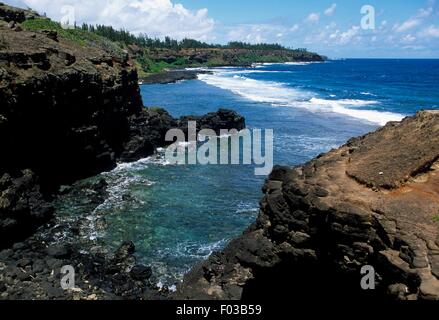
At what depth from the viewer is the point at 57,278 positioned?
1972 cm

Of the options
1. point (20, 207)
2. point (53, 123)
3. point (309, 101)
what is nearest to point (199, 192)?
point (53, 123)

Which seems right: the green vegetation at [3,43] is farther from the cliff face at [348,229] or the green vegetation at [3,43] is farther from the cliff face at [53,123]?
the cliff face at [348,229]

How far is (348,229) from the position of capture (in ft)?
40.7

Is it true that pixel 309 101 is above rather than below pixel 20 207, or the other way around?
above

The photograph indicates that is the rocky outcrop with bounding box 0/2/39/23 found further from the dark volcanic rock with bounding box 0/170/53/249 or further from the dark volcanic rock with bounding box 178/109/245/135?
the dark volcanic rock with bounding box 0/170/53/249

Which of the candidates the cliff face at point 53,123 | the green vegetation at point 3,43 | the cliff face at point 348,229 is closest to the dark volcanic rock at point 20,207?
the cliff face at point 53,123

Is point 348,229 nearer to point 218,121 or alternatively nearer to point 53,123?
point 53,123

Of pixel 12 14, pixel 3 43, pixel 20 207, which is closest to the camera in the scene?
pixel 20 207

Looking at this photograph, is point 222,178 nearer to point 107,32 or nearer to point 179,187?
point 179,187

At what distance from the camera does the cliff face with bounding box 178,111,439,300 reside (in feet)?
37.2

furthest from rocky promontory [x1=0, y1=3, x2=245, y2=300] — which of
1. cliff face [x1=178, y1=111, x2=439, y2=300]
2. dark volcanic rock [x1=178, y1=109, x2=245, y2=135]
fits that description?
cliff face [x1=178, y1=111, x2=439, y2=300]

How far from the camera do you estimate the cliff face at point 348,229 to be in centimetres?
1134

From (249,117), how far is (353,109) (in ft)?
54.2

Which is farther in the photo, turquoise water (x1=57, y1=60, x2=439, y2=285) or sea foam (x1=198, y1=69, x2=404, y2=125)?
sea foam (x1=198, y1=69, x2=404, y2=125)
